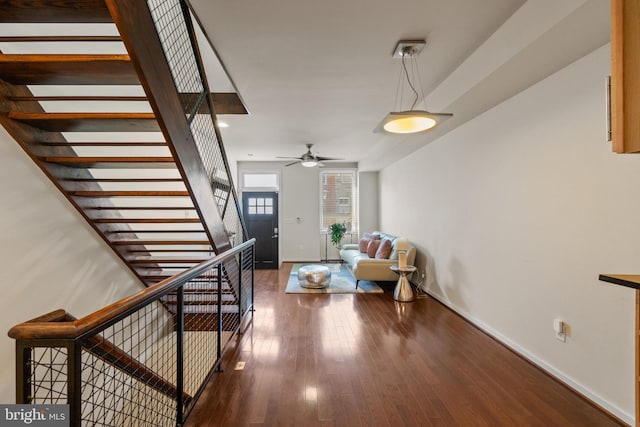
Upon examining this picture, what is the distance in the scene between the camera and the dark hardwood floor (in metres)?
2.03

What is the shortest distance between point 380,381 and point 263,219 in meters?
5.86

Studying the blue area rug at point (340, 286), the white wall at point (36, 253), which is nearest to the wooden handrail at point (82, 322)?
the white wall at point (36, 253)

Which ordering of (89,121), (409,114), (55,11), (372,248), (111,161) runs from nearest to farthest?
1. (55,11)
2. (89,121)
3. (111,161)
4. (409,114)
5. (372,248)

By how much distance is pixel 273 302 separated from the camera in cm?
462

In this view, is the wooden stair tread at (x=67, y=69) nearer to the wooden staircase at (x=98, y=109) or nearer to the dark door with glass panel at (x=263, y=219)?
the wooden staircase at (x=98, y=109)

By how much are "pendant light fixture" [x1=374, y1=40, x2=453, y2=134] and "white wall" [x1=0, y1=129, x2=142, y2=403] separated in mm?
2663

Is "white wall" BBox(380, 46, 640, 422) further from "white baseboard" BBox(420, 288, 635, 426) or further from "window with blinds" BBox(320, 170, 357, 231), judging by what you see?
"window with blinds" BBox(320, 170, 357, 231)

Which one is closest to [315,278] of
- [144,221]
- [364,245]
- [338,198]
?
[364,245]

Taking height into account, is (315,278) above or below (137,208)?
below

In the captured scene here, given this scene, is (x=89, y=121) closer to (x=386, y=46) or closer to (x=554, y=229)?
(x=386, y=46)

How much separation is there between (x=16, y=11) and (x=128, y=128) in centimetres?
75

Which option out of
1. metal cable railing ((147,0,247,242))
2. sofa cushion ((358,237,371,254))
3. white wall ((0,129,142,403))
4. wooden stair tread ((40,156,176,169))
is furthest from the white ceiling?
sofa cushion ((358,237,371,254))

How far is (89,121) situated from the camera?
1930 mm

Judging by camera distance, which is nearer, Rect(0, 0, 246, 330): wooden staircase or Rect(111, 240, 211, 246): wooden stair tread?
Rect(0, 0, 246, 330): wooden staircase
